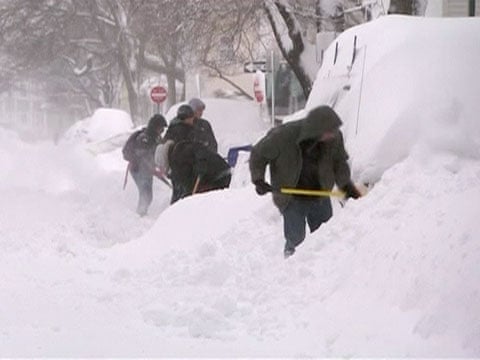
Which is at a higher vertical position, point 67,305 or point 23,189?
point 67,305

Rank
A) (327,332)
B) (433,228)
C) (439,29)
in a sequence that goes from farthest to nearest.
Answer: (439,29), (433,228), (327,332)

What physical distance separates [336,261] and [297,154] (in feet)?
3.80

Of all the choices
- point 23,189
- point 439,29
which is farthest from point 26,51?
point 439,29

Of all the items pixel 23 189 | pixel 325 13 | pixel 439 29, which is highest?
pixel 439 29

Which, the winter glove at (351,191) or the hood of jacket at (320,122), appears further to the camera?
the winter glove at (351,191)

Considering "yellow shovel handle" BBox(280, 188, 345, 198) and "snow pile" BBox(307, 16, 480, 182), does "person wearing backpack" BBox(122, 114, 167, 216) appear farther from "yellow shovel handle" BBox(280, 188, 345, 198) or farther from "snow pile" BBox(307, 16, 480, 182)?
"yellow shovel handle" BBox(280, 188, 345, 198)

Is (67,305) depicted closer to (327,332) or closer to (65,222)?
(327,332)

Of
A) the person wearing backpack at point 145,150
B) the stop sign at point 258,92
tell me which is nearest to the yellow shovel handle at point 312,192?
the person wearing backpack at point 145,150

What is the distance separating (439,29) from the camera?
308 inches

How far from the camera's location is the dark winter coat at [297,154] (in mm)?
6777

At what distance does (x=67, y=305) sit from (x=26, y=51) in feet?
72.4

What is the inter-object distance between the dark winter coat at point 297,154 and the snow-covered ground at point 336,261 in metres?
0.31

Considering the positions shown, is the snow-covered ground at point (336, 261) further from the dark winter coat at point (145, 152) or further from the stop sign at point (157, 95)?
the stop sign at point (157, 95)

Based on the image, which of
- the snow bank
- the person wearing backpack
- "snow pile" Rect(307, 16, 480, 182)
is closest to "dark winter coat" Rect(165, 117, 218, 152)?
the person wearing backpack
